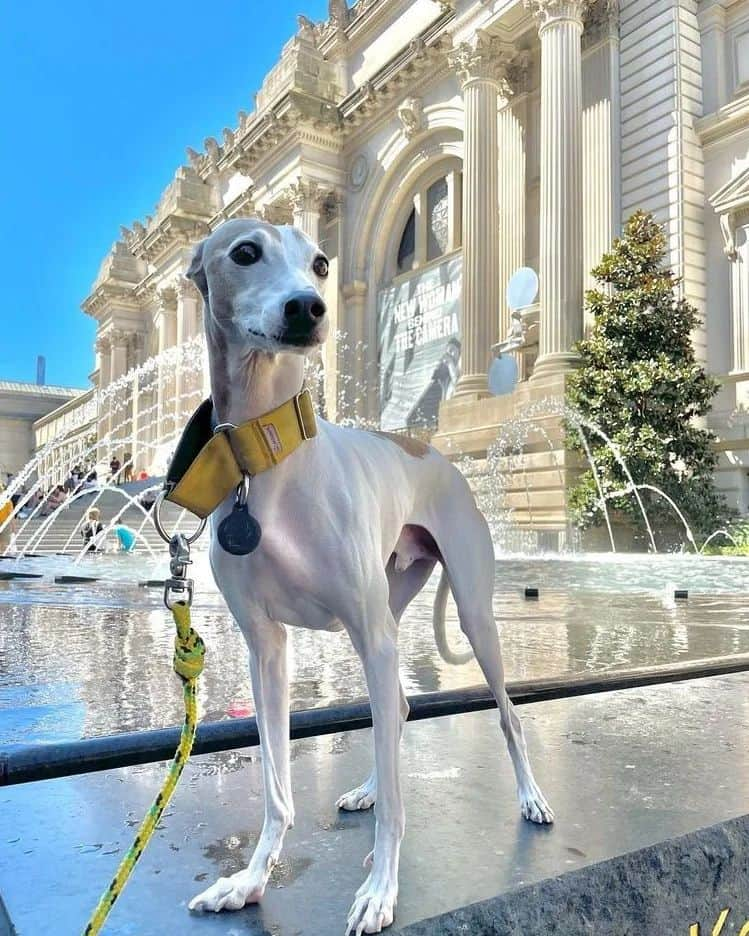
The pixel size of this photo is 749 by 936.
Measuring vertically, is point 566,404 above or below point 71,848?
above

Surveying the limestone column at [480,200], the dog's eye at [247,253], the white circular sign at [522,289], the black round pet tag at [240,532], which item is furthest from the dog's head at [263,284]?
the limestone column at [480,200]

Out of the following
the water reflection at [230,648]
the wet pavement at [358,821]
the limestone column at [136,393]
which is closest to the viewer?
the wet pavement at [358,821]

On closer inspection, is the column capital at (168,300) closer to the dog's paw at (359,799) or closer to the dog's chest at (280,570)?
the dog's paw at (359,799)

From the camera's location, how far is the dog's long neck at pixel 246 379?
1.45m

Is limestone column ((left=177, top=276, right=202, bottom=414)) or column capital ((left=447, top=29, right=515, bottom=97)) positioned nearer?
column capital ((left=447, top=29, right=515, bottom=97))

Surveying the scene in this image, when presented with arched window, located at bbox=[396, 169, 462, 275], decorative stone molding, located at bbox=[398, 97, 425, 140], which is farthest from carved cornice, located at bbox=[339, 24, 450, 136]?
arched window, located at bbox=[396, 169, 462, 275]

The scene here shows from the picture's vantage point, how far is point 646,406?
1335 cm

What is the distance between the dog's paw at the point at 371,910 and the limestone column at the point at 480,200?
17530mm

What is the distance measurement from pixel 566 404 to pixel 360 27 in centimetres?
1808

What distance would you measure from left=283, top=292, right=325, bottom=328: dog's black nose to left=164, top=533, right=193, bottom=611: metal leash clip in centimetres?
43

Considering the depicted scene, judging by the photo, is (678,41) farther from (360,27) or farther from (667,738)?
(667,738)

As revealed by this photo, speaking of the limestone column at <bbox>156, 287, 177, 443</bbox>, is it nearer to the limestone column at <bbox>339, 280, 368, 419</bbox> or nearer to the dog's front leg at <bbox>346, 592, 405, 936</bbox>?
the limestone column at <bbox>339, 280, 368, 419</bbox>

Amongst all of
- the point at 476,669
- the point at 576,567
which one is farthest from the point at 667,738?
the point at 576,567

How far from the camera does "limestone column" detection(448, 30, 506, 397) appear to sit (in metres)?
18.7
